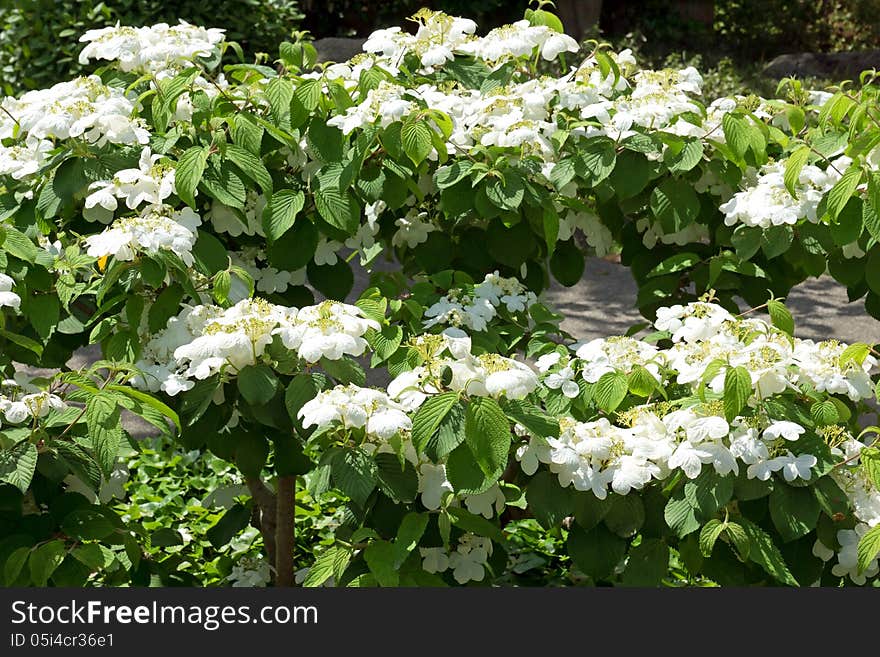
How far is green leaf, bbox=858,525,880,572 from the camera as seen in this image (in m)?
1.88

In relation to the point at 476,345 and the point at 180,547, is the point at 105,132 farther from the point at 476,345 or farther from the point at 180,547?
the point at 180,547

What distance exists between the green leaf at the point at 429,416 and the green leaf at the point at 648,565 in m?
0.47

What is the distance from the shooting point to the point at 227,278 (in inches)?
91.3

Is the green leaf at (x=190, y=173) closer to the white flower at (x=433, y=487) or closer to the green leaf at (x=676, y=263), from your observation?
the white flower at (x=433, y=487)

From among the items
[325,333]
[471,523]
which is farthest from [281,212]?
[471,523]

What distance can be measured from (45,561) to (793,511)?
4.22ft

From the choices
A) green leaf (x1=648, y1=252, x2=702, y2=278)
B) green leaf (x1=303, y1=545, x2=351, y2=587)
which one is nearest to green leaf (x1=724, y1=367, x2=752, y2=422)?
green leaf (x1=303, y1=545, x2=351, y2=587)

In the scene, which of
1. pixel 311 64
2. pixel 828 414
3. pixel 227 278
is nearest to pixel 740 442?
pixel 828 414

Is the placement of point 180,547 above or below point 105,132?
below

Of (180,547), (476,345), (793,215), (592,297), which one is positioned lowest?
(592,297)

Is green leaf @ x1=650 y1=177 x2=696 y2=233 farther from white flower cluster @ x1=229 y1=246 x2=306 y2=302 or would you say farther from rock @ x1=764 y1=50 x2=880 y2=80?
rock @ x1=764 y1=50 x2=880 y2=80

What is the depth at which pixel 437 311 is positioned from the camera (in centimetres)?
258

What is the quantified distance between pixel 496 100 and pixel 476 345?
606mm

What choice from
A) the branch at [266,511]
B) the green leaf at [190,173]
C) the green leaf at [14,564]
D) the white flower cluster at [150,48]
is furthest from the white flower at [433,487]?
the white flower cluster at [150,48]
